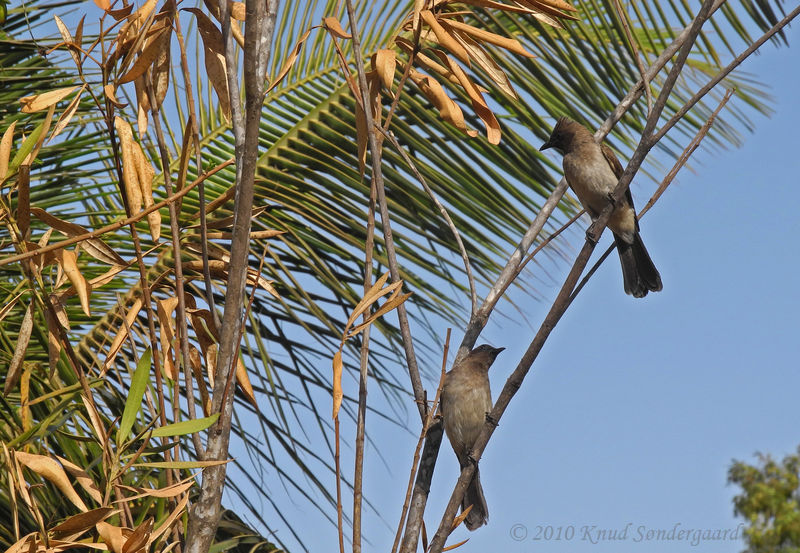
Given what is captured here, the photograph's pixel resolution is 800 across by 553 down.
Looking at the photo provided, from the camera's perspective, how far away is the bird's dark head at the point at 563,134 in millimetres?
3568

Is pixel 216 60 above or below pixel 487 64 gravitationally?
below

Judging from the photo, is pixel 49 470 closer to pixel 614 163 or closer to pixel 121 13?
pixel 121 13

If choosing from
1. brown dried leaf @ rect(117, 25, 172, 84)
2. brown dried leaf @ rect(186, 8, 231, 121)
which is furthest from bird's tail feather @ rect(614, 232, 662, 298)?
brown dried leaf @ rect(117, 25, 172, 84)

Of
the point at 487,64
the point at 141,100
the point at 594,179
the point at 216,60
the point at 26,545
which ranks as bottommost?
the point at 26,545

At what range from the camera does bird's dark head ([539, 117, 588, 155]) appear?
357cm

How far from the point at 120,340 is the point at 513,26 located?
9.04 feet

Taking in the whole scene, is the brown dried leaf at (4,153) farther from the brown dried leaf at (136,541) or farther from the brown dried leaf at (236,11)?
the brown dried leaf at (136,541)

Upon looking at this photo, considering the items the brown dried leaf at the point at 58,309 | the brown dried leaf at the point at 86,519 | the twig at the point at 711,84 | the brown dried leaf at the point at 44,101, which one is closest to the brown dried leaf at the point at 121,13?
the brown dried leaf at the point at 44,101

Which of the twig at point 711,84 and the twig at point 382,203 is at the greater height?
the twig at point 711,84

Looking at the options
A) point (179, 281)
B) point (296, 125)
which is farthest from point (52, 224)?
point (296, 125)

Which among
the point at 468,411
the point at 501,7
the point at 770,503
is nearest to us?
the point at 501,7

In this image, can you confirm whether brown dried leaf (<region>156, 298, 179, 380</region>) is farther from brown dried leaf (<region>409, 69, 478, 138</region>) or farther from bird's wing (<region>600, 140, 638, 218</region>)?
bird's wing (<region>600, 140, 638, 218</region>)

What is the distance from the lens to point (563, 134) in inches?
142

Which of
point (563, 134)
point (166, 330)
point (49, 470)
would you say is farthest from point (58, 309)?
point (563, 134)
